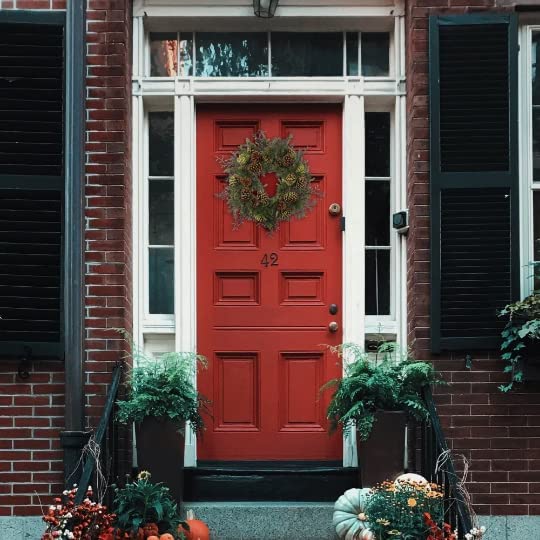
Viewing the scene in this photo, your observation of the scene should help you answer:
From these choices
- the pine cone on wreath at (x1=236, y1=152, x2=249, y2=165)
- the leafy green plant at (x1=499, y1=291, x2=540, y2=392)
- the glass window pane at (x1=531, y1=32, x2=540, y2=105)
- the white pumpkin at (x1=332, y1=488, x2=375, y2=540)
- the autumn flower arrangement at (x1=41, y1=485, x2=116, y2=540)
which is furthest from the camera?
the pine cone on wreath at (x1=236, y1=152, x2=249, y2=165)

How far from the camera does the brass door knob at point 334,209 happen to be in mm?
6637

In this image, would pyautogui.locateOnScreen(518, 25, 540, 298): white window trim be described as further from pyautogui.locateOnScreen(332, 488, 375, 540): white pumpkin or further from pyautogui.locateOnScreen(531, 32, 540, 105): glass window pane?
pyautogui.locateOnScreen(332, 488, 375, 540): white pumpkin

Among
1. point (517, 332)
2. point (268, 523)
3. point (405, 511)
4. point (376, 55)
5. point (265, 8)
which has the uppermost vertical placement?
point (265, 8)

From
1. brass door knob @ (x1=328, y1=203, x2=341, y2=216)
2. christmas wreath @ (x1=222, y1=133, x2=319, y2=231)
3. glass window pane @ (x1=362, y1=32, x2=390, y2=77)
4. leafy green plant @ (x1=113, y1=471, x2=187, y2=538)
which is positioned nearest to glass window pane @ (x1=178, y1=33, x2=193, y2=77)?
christmas wreath @ (x1=222, y1=133, x2=319, y2=231)

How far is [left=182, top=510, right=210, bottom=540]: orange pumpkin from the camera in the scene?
18.2ft

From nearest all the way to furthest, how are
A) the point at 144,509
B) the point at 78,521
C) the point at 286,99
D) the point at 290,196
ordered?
the point at 78,521
the point at 144,509
the point at 290,196
the point at 286,99

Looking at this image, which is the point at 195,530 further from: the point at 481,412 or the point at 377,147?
the point at 377,147

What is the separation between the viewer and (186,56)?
6.76 m

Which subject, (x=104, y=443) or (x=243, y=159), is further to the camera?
(x=243, y=159)

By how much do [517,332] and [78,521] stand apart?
2.75m

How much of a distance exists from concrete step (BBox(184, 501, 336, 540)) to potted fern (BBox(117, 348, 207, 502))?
0.88 ft

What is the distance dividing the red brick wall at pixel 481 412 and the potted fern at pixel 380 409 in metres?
0.28

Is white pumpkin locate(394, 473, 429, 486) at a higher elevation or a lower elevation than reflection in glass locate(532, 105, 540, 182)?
lower

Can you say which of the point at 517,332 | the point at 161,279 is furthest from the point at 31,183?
the point at 517,332
